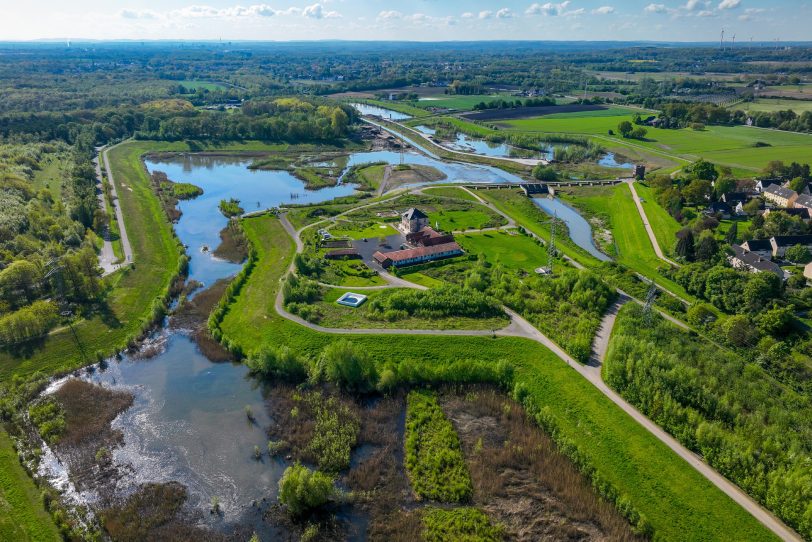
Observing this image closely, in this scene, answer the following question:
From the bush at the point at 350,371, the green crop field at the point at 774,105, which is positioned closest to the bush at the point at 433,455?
the bush at the point at 350,371

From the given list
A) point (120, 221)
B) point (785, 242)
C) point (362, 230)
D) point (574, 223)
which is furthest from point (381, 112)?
point (785, 242)

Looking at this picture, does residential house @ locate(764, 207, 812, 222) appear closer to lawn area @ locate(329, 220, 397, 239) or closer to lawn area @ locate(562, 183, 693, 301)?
lawn area @ locate(562, 183, 693, 301)

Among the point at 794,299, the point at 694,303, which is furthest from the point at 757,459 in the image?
the point at 794,299

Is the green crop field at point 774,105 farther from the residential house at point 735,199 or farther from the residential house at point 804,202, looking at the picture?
the residential house at point 804,202

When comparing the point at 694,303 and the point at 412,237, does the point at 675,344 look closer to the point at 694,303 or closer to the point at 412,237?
the point at 694,303

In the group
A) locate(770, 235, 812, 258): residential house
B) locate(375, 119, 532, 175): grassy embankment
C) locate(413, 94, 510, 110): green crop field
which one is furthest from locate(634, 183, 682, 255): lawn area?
locate(413, 94, 510, 110): green crop field
